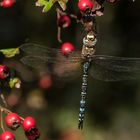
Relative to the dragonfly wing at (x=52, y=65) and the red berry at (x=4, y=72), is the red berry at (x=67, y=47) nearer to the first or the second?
the dragonfly wing at (x=52, y=65)

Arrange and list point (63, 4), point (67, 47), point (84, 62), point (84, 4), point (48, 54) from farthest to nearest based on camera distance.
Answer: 1. point (84, 62)
2. point (48, 54)
3. point (67, 47)
4. point (63, 4)
5. point (84, 4)

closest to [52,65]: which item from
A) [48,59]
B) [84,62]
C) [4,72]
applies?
[48,59]

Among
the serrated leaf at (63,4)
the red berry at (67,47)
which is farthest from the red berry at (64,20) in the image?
the serrated leaf at (63,4)

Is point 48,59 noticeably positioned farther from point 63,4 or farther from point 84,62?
point 63,4

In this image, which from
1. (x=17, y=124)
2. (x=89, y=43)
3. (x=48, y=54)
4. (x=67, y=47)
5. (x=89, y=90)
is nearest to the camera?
(x=17, y=124)

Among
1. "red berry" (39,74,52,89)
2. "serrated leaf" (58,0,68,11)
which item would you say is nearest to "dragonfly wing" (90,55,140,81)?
"red berry" (39,74,52,89)

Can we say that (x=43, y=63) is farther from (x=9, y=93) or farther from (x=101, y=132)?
(x=101, y=132)

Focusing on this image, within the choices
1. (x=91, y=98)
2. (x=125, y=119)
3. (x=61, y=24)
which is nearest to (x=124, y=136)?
(x=125, y=119)

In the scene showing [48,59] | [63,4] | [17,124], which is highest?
[63,4]
